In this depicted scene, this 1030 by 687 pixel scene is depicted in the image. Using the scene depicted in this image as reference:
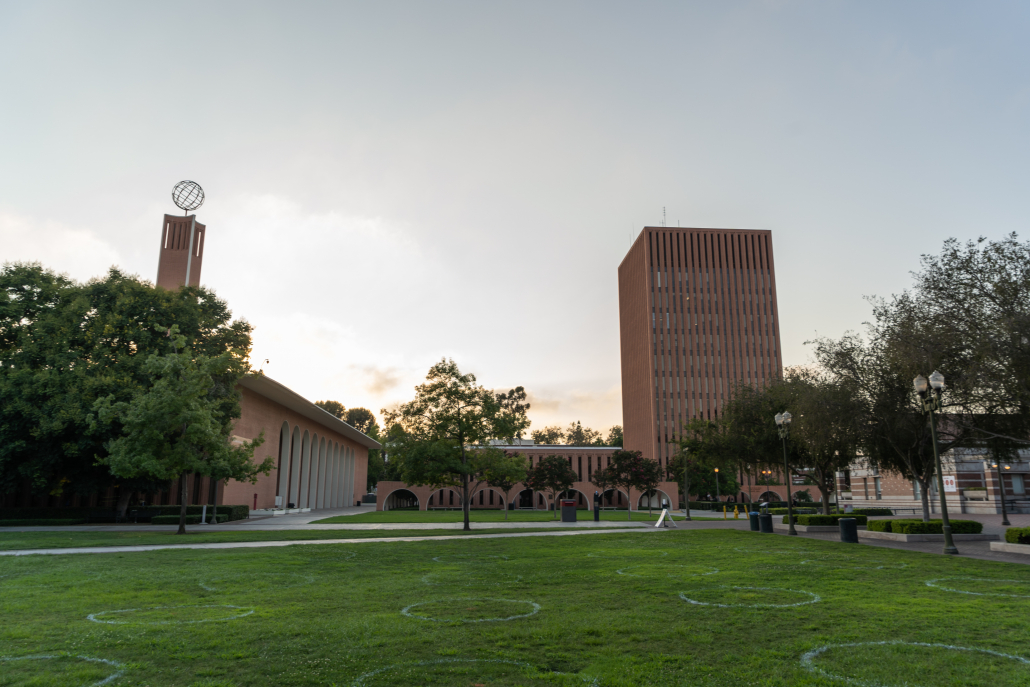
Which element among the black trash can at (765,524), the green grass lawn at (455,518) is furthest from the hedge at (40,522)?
the black trash can at (765,524)

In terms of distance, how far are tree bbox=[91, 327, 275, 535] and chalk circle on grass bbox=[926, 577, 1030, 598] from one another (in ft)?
83.3

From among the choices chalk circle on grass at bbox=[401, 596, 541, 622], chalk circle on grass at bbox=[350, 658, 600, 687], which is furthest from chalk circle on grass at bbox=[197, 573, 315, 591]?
chalk circle on grass at bbox=[350, 658, 600, 687]

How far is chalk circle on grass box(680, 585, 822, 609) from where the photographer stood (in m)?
8.46

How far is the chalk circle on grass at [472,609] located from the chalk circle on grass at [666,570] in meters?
4.04

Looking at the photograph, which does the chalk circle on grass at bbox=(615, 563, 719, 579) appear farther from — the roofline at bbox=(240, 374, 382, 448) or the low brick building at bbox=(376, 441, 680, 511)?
the low brick building at bbox=(376, 441, 680, 511)

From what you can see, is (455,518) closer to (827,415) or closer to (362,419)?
(827,415)

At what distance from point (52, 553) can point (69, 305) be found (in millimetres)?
20556

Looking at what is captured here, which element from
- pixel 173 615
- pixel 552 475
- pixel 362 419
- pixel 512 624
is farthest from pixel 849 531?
pixel 362 419

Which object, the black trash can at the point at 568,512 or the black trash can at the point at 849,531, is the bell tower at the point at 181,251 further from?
the black trash can at the point at 849,531

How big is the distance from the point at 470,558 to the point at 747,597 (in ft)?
26.0

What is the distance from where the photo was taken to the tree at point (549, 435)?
150350 millimetres

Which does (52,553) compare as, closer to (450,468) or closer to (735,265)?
(450,468)

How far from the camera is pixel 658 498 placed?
296 ft

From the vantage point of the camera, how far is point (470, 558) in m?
15.3
